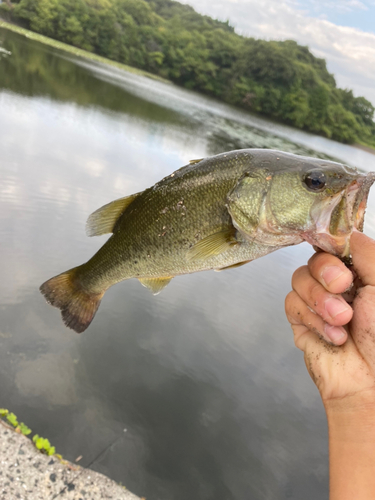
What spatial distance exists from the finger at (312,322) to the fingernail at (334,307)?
0.17 meters

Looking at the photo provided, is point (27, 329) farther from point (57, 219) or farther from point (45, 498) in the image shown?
point (57, 219)

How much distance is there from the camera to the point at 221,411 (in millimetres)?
4961

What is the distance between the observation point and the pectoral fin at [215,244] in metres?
1.98

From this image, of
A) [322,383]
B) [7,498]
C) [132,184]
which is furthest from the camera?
[132,184]

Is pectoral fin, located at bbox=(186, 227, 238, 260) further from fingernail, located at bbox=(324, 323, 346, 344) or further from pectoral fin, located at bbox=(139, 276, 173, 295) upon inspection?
fingernail, located at bbox=(324, 323, 346, 344)

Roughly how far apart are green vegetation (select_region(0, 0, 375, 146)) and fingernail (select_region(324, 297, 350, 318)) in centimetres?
7366

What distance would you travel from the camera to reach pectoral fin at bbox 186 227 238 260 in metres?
1.98

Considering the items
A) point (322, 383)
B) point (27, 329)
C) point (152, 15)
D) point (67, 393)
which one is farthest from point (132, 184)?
point (152, 15)

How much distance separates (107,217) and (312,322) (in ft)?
5.14

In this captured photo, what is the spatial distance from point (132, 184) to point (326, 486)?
895 centimetres

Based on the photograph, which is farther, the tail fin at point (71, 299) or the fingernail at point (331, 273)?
the tail fin at point (71, 299)

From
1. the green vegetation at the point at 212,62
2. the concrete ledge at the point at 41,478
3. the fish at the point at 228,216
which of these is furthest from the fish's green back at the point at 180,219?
the green vegetation at the point at 212,62

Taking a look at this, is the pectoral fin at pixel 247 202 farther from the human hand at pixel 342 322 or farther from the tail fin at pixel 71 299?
the tail fin at pixel 71 299

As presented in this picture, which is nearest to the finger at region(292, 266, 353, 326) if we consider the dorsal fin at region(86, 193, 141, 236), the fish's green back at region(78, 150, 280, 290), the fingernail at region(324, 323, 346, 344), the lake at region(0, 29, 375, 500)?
the fingernail at region(324, 323, 346, 344)
